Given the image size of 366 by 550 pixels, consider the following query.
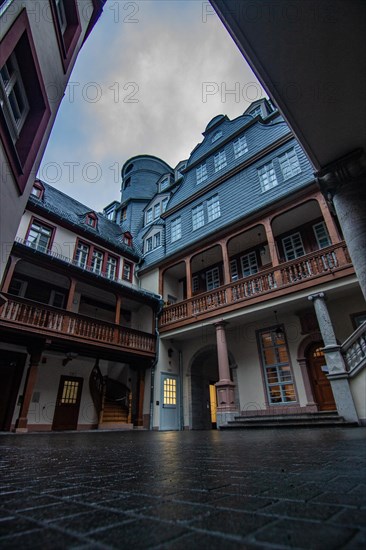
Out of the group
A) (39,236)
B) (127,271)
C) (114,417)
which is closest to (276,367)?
(114,417)

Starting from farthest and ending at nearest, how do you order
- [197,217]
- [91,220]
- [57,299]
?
[91,220], [197,217], [57,299]

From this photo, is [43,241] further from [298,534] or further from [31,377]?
[298,534]

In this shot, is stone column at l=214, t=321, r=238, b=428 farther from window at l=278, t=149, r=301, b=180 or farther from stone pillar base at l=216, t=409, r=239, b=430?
window at l=278, t=149, r=301, b=180

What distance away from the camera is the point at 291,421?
8102 mm

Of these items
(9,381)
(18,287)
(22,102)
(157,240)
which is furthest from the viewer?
(157,240)

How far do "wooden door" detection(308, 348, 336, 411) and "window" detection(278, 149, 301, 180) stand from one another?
22.7 ft

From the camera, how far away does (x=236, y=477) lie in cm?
159

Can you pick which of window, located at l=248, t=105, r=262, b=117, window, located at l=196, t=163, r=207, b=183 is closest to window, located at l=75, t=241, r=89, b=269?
window, located at l=196, t=163, r=207, b=183

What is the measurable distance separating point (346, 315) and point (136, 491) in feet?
33.4

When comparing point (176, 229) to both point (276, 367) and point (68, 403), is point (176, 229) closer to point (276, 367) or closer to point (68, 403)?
point (276, 367)

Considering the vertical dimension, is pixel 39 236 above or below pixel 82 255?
below

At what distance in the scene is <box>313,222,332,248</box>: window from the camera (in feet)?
36.8

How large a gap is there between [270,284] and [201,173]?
30.4 ft

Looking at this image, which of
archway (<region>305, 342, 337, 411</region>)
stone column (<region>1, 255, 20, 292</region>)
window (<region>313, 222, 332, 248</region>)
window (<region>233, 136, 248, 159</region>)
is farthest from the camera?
window (<region>233, 136, 248, 159</region>)
